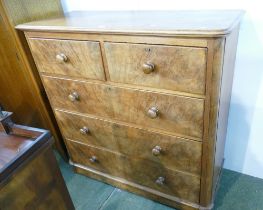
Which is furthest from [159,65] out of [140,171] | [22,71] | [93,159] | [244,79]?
[22,71]

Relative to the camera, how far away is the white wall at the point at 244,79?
118 centimetres

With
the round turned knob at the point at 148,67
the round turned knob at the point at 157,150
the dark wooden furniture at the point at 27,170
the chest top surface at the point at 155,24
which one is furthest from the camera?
the round turned knob at the point at 157,150

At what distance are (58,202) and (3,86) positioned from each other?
109 cm

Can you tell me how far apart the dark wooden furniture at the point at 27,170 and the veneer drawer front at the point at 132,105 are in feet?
1.44

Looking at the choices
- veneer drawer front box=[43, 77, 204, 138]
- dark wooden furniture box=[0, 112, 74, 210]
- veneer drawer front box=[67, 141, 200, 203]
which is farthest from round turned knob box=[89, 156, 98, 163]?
dark wooden furniture box=[0, 112, 74, 210]

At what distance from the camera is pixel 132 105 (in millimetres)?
1166

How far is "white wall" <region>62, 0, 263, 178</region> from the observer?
1.18 m

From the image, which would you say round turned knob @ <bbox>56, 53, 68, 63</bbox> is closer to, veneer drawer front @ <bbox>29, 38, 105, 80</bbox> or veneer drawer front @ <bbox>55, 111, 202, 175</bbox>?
veneer drawer front @ <bbox>29, 38, 105, 80</bbox>

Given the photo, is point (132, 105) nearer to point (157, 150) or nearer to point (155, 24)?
point (157, 150)

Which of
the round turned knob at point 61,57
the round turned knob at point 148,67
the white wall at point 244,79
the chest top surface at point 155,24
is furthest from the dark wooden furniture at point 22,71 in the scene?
the round turned knob at point 148,67

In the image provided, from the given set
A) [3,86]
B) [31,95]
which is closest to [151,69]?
[31,95]

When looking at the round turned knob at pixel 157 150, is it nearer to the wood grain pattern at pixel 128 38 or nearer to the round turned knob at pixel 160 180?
the round turned knob at pixel 160 180

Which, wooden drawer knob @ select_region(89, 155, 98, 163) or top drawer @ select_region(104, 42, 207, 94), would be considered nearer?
top drawer @ select_region(104, 42, 207, 94)

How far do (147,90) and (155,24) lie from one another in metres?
0.27
